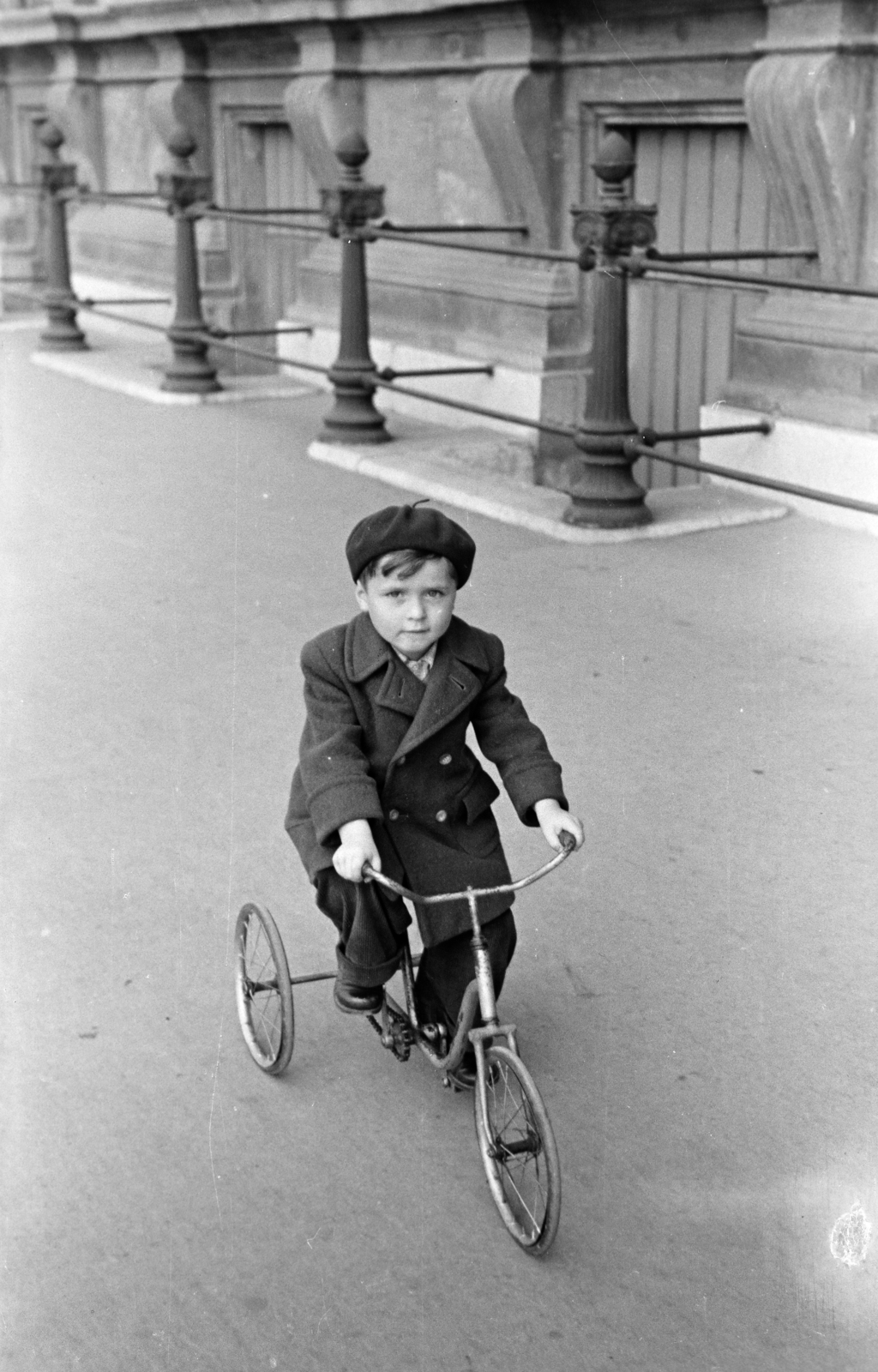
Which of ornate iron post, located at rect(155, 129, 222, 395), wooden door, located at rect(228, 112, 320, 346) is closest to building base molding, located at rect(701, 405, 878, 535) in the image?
ornate iron post, located at rect(155, 129, 222, 395)

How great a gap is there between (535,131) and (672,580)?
4000 mm

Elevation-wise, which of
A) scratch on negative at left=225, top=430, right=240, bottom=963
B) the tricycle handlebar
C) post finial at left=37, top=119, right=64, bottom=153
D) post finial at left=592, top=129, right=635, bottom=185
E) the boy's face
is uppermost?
post finial at left=592, top=129, right=635, bottom=185

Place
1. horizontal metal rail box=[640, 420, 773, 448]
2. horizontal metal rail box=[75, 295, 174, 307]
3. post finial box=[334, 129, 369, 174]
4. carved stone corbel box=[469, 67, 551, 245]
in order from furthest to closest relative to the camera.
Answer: horizontal metal rail box=[75, 295, 174, 307] < carved stone corbel box=[469, 67, 551, 245] < post finial box=[334, 129, 369, 174] < horizontal metal rail box=[640, 420, 773, 448]

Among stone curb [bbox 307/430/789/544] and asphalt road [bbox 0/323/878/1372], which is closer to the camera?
asphalt road [bbox 0/323/878/1372]

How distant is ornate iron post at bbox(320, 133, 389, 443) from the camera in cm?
933

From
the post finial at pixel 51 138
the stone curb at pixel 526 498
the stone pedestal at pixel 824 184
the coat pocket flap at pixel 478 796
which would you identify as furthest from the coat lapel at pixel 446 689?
the post finial at pixel 51 138

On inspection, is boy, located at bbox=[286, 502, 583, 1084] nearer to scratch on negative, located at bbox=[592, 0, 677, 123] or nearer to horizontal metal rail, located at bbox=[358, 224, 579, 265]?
horizontal metal rail, located at bbox=[358, 224, 579, 265]

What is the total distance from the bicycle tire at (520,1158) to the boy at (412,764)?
243mm

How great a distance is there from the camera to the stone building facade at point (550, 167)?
791 cm

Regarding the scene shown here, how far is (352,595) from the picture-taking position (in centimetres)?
681

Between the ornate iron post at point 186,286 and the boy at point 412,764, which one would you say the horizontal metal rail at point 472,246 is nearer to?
the ornate iron post at point 186,286

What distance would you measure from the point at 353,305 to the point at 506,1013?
242 inches

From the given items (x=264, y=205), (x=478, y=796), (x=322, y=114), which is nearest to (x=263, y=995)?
(x=478, y=796)

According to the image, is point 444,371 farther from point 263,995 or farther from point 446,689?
point 446,689
